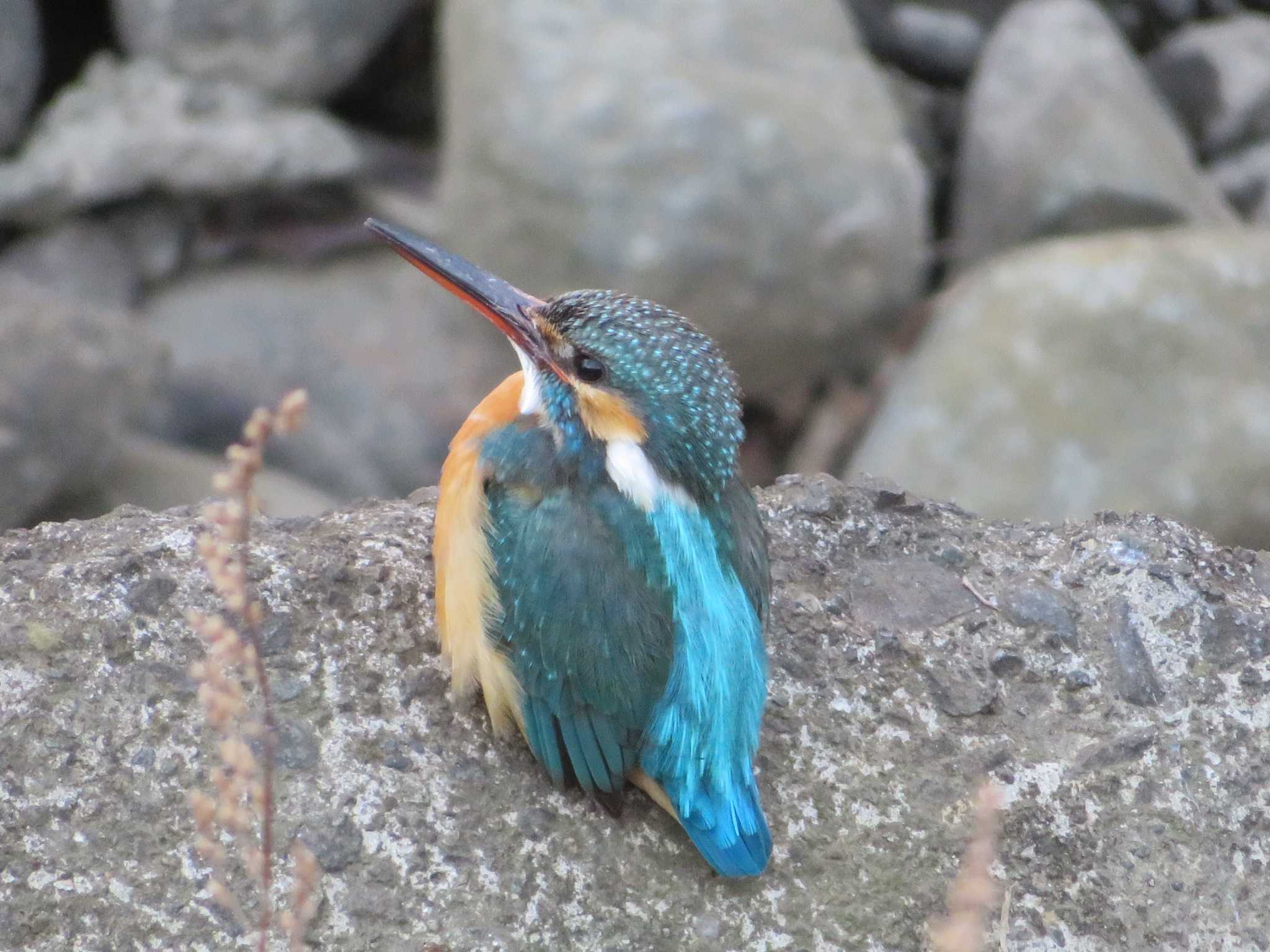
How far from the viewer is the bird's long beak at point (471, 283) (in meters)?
2.70

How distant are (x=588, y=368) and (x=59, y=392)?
10.9 ft

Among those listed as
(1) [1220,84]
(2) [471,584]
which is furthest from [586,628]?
(1) [1220,84]

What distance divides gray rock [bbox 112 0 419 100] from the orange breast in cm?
441

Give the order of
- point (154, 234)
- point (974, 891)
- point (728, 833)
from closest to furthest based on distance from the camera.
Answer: point (974, 891) → point (728, 833) → point (154, 234)

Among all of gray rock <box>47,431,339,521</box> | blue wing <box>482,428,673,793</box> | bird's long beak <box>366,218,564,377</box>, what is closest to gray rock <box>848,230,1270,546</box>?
gray rock <box>47,431,339,521</box>

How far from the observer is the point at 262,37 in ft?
21.5

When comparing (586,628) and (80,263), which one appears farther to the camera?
(80,263)

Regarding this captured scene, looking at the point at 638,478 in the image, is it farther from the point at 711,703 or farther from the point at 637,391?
the point at 711,703

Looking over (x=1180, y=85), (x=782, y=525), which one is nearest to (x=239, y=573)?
(x=782, y=525)

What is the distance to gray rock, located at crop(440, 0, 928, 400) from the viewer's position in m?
5.75

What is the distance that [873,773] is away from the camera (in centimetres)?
259

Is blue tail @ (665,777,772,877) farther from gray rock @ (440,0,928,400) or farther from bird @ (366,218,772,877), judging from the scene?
gray rock @ (440,0,928,400)

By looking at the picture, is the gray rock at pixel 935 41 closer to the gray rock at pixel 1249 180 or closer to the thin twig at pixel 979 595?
the gray rock at pixel 1249 180

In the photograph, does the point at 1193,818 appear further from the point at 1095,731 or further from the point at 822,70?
the point at 822,70
